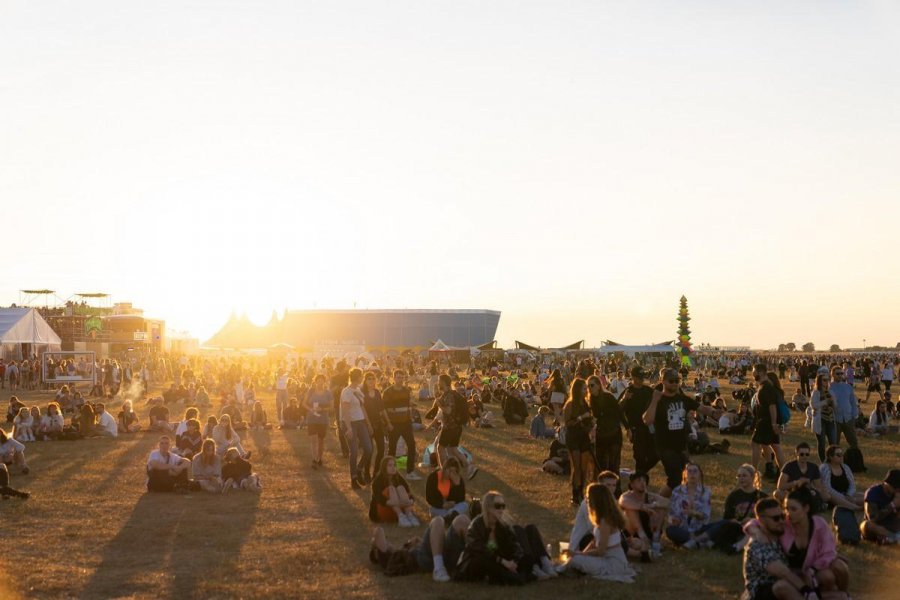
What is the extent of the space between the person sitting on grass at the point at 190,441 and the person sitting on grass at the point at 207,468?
4.49 ft

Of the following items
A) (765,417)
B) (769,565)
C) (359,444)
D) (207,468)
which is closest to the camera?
(769,565)

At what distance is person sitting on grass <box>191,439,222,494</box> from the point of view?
13828 millimetres

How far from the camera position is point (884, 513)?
9711 millimetres

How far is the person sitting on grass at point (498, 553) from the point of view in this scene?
26.5 feet

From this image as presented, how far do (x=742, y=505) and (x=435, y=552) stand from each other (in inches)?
142

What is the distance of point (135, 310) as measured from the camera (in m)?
92.4

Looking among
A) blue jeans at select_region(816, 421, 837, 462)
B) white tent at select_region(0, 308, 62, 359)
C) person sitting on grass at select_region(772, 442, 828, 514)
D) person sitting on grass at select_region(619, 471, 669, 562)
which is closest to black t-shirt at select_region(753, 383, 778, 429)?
person sitting on grass at select_region(772, 442, 828, 514)

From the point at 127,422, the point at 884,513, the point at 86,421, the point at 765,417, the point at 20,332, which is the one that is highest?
the point at 20,332

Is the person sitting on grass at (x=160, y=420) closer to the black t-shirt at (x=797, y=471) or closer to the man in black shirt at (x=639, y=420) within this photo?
the man in black shirt at (x=639, y=420)

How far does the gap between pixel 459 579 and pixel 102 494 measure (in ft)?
25.3

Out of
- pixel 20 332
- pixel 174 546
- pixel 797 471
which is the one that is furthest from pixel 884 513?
pixel 20 332

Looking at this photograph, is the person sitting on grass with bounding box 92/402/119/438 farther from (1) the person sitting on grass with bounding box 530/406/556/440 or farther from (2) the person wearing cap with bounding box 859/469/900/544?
(2) the person wearing cap with bounding box 859/469/900/544

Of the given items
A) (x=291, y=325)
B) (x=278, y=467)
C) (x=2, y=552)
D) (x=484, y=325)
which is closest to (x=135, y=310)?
(x=291, y=325)

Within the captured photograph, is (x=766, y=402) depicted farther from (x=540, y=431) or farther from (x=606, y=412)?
(x=540, y=431)
